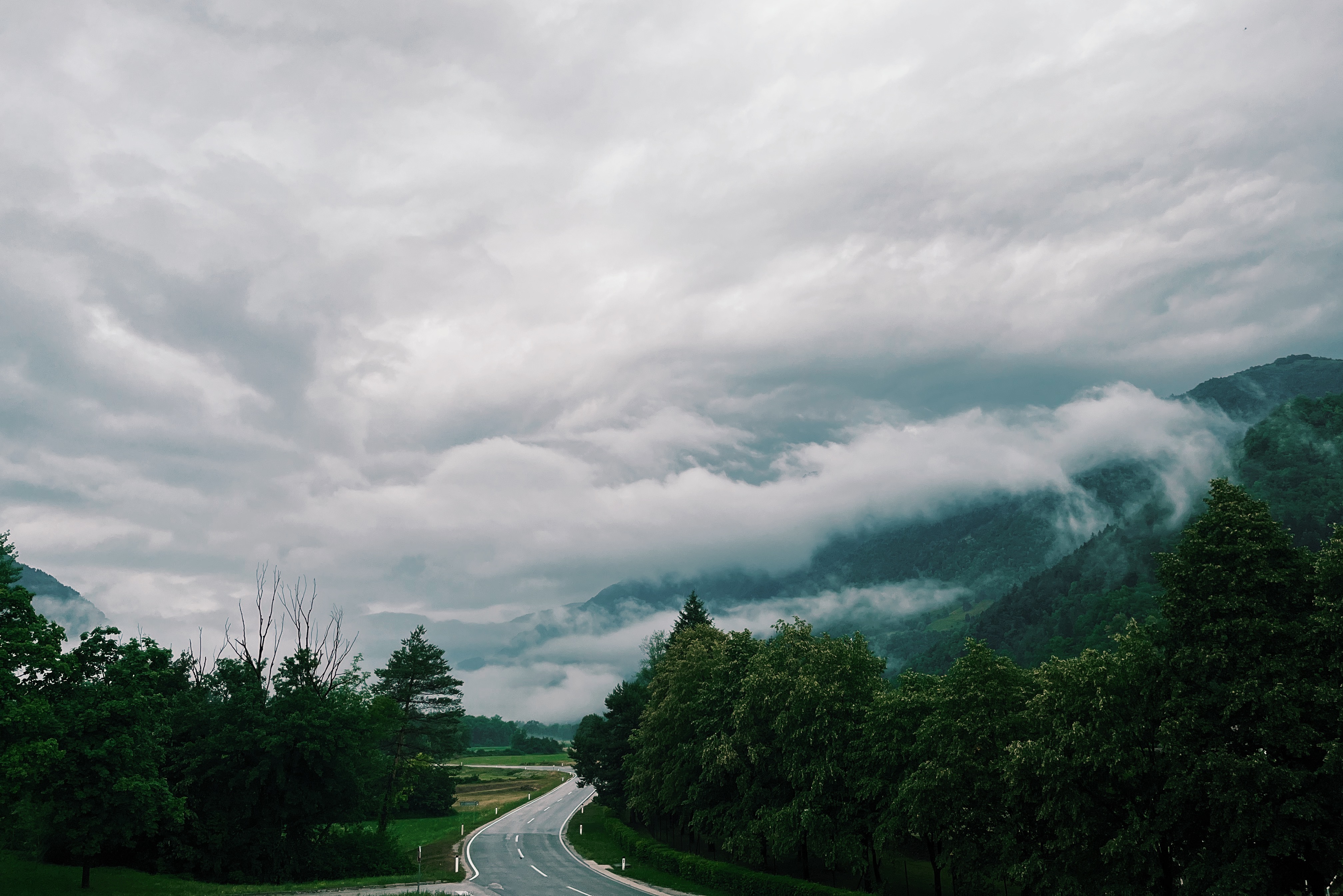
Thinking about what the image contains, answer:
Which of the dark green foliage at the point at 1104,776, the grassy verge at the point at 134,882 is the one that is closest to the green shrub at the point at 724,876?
the dark green foliage at the point at 1104,776

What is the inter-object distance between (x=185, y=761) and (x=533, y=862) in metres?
25.6

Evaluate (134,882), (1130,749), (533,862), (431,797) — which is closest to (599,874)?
(533,862)

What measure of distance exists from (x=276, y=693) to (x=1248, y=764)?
5467cm

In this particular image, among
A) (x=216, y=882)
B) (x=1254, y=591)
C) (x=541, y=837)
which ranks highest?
(x=1254, y=591)

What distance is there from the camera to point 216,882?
5081 centimetres

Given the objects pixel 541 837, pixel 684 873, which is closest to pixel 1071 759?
pixel 684 873

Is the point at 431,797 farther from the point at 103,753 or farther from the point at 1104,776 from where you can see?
the point at 1104,776

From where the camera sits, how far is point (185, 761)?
173 feet

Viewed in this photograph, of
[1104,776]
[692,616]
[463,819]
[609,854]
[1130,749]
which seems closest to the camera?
[1130,749]

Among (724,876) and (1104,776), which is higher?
(1104,776)

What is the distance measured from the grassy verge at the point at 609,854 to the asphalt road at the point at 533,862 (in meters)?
1.48

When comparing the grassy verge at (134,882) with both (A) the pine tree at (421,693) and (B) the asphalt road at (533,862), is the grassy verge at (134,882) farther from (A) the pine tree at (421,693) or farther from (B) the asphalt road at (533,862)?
(A) the pine tree at (421,693)

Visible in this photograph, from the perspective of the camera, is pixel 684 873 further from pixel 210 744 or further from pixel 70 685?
pixel 70 685

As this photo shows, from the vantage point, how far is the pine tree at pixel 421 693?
7962cm
